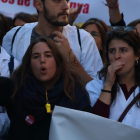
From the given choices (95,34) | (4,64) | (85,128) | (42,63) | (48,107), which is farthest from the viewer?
(95,34)

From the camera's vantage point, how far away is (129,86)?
2982 mm

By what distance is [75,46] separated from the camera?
3.53 m

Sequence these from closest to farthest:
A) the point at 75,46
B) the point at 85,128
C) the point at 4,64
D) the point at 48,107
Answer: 1. the point at 85,128
2. the point at 48,107
3. the point at 4,64
4. the point at 75,46

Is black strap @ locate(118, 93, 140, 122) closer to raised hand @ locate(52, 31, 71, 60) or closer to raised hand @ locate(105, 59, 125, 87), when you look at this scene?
raised hand @ locate(105, 59, 125, 87)

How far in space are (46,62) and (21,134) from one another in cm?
67

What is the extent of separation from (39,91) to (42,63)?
0.26 m

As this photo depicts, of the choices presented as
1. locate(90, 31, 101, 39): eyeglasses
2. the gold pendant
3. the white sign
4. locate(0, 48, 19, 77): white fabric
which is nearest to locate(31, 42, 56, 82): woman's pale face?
the gold pendant

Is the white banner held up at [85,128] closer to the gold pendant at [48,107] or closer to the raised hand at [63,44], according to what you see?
the gold pendant at [48,107]

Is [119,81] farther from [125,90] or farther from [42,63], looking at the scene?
[42,63]

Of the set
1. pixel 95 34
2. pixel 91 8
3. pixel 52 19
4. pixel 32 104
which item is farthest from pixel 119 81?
pixel 91 8

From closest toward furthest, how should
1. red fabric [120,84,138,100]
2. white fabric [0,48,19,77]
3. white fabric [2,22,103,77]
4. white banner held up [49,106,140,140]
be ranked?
white banner held up [49,106,140,140], red fabric [120,84,138,100], white fabric [0,48,19,77], white fabric [2,22,103,77]

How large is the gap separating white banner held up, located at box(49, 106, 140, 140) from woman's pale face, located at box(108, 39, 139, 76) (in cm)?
91

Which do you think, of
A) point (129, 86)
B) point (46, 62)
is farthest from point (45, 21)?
point (129, 86)

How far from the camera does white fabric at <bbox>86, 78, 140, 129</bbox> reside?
2744 millimetres
